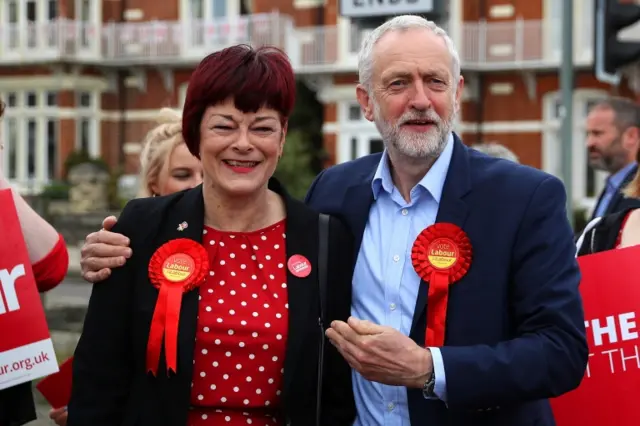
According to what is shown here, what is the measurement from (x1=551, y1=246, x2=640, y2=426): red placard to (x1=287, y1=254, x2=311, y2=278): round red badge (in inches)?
36.6

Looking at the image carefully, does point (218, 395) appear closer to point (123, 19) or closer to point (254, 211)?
point (254, 211)

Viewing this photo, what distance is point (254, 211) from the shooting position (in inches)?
118

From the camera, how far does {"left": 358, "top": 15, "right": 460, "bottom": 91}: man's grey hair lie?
2.97 meters

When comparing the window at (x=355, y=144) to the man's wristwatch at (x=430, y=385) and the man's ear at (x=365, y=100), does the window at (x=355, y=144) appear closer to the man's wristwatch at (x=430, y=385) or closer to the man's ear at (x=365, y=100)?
the man's ear at (x=365, y=100)

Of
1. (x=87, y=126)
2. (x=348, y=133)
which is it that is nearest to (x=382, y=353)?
(x=348, y=133)

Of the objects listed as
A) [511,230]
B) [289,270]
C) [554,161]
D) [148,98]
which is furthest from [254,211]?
[148,98]

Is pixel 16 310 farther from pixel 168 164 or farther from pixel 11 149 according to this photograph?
pixel 11 149

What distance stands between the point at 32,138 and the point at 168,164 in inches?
1141

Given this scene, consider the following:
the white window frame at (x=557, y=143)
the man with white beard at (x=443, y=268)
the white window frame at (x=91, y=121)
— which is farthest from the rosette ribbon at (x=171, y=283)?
the white window frame at (x=91, y=121)

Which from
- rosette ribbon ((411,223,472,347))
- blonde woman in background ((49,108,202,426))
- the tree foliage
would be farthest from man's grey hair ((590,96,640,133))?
the tree foliage

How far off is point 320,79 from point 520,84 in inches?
201

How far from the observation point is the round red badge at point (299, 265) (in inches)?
115

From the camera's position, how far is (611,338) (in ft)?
11.0

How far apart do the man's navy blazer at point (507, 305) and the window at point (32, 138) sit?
29083 mm
